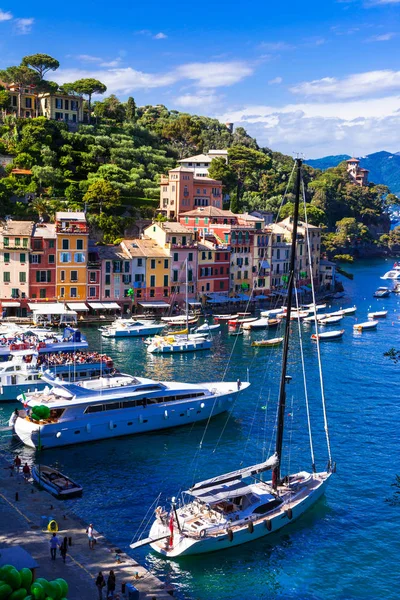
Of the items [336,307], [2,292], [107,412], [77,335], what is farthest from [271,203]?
[107,412]

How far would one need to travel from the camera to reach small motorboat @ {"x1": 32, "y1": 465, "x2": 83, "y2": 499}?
1439 inches

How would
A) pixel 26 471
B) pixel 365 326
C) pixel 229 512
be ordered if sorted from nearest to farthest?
pixel 229 512
pixel 26 471
pixel 365 326

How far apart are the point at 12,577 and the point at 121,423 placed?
2473 cm

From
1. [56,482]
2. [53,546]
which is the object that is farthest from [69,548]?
→ [56,482]

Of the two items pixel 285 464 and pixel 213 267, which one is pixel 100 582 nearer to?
pixel 285 464

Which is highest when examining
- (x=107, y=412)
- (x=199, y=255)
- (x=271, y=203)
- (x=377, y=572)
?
(x=271, y=203)

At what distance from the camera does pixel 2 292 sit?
81.6 metres

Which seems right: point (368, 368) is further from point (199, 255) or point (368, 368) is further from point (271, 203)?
point (271, 203)

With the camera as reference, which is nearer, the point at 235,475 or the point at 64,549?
the point at 64,549

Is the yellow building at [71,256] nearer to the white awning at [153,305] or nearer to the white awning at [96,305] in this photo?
the white awning at [96,305]

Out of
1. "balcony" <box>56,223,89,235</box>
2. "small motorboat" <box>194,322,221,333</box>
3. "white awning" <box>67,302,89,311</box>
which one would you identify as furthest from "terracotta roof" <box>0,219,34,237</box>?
"small motorboat" <box>194,322,221,333</box>

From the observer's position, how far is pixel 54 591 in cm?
2167

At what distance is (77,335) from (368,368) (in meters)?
25.2

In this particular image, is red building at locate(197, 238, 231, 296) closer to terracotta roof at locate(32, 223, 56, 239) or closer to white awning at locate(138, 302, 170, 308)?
white awning at locate(138, 302, 170, 308)
